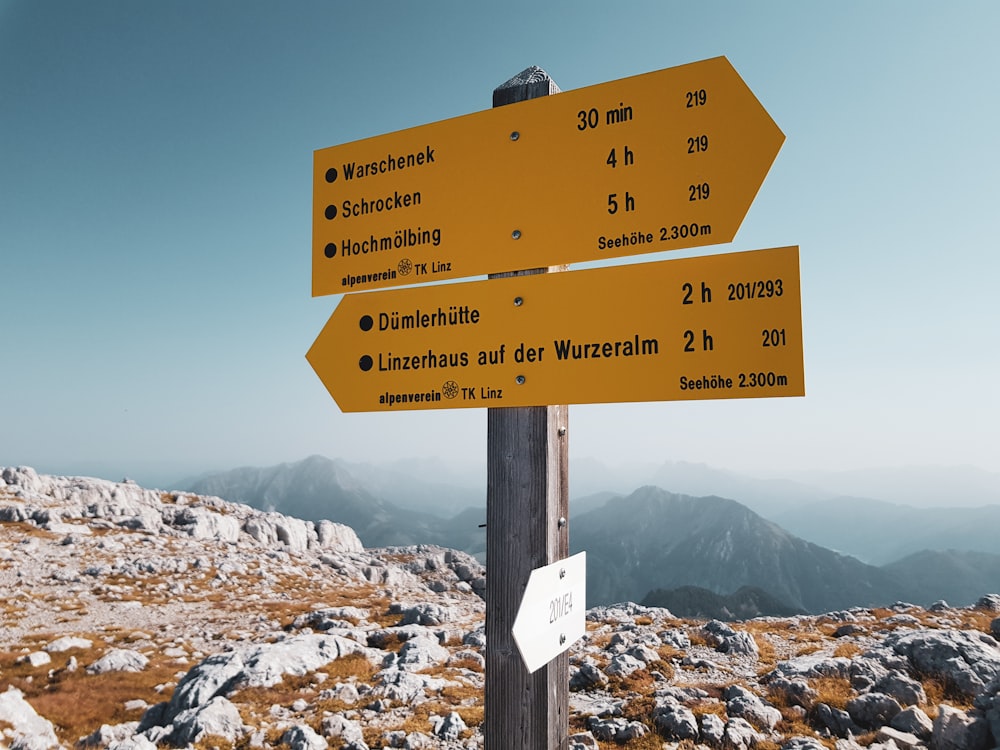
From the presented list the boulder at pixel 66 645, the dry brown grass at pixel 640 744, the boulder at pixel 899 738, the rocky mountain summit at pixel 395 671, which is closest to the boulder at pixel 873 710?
the rocky mountain summit at pixel 395 671

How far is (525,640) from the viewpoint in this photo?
2.73m

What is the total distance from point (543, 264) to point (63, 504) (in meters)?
71.8

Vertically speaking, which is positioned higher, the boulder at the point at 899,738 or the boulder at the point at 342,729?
the boulder at the point at 899,738

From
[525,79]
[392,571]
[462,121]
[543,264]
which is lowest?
[392,571]

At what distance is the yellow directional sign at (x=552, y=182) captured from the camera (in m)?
2.87

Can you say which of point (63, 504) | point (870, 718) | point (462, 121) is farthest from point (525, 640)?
point (63, 504)

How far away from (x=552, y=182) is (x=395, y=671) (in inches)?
584

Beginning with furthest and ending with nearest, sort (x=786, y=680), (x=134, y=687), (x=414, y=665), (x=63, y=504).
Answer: (x=63, y=504) → (x=134, y=687) → (x=414, y=665) → (x=786, y=680)

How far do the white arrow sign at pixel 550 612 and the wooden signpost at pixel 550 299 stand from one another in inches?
0.5

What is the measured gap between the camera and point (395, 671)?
47.2 ft

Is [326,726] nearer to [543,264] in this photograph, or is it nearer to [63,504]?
[543,264]

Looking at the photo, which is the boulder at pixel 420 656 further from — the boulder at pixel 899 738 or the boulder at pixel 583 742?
the boulder at pixel 899 738

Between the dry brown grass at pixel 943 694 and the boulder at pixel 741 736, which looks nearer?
the boulder at pixel 741 736

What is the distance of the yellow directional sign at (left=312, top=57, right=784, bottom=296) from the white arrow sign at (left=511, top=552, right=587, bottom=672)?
1.80 metres
